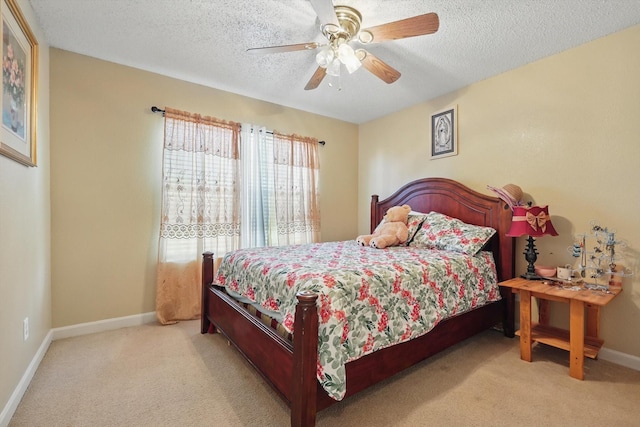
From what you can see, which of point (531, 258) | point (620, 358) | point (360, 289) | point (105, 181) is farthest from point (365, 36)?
point (620, 358)

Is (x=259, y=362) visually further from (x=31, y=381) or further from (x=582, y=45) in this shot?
(x=582, y=45)

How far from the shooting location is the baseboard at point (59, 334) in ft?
5.10

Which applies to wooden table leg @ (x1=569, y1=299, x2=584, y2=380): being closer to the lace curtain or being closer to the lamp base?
the lamp base

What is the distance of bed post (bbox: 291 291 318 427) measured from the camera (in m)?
1.34

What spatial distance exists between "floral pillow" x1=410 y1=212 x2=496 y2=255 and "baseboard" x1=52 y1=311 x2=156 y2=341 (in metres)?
2.75

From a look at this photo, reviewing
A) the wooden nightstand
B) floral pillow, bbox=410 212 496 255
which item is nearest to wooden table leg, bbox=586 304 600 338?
the wooden nightstand

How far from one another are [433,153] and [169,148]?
290 cm

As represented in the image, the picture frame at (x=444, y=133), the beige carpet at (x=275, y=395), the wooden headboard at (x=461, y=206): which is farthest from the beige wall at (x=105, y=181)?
the picture frame at (x=444, y=133)

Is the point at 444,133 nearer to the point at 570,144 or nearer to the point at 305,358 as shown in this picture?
the point at 570,144

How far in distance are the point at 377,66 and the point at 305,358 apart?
202cm

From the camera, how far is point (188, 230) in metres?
2.96

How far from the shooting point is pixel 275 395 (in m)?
1.74

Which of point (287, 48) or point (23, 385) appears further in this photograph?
point (287, 48)

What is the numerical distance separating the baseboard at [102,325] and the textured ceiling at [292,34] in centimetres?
241
